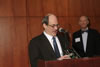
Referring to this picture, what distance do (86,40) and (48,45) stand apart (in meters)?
2.42

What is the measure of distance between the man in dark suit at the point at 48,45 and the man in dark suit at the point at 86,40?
2033mm

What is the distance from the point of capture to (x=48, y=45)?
3.26 m

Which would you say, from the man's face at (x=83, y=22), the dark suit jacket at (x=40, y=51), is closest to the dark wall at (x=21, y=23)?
the man's face at (x=83, y=22)

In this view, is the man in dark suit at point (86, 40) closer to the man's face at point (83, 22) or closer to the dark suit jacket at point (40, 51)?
the man's face at point (83, 22)

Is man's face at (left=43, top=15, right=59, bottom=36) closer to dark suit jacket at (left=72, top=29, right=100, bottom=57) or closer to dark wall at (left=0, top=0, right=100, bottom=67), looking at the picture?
dark wall at (left=0, top=0, right=100, bottom=67)

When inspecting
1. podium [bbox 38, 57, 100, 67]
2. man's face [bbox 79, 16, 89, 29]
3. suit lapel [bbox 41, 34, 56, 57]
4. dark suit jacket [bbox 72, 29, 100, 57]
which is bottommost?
dark suit jacket [bbox 72, 29, 100, 57]

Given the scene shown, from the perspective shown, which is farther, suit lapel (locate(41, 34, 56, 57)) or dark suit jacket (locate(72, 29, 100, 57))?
dark suit jacket (locate(72, 29, 100, 57))

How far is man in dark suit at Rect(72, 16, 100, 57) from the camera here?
5.41 meters

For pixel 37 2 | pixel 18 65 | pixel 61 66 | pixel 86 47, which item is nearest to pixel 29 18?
pixel 37 2

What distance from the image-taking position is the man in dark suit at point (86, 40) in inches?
213

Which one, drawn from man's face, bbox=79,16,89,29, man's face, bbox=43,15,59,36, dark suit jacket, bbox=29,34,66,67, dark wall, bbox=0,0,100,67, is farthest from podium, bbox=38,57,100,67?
man's face, bbox=79,16,89,29

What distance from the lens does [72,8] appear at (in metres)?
6.00

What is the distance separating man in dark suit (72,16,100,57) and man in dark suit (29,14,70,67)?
2.03 m

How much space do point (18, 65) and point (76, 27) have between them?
1.86 metres
